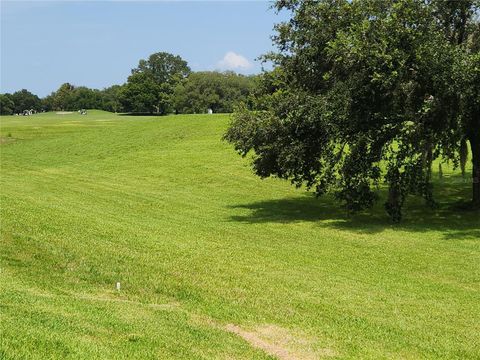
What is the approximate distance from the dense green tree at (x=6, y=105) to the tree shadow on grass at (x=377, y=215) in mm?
151400

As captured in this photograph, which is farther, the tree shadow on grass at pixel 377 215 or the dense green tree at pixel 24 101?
the dense green tree at pixel 24 101

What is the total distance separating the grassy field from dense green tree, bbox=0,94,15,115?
14591cm

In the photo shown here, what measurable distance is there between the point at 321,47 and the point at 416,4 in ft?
12.3

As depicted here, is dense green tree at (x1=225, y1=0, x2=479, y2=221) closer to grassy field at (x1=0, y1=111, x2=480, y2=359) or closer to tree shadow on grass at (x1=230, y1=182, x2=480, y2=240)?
tree shadow on grass at (x1=230, y1=182, x2=480, y2=240)

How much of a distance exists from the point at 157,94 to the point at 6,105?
59741 mm

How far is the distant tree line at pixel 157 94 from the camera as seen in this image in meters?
110

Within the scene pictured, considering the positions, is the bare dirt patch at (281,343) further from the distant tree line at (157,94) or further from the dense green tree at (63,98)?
the dense green tree at (63,98)

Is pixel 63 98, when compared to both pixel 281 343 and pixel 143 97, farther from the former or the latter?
pixel 281 343

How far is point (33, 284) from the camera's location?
1068 cm

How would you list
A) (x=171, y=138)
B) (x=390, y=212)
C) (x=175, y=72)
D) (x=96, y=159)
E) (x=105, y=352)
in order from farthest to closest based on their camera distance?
(x=175, y=72)
(x=171, y=138)
(x=96, y=159)
(x=390, y=212)
(x=105, y=352)

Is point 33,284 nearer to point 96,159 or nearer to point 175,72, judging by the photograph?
point 96,159

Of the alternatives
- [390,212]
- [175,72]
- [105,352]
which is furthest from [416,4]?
[175,72]

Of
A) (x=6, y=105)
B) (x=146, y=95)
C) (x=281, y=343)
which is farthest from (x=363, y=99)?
(x=6, y=105)

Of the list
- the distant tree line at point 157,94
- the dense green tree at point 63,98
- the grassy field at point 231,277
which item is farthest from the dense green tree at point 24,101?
the grassy field at point 231,277
